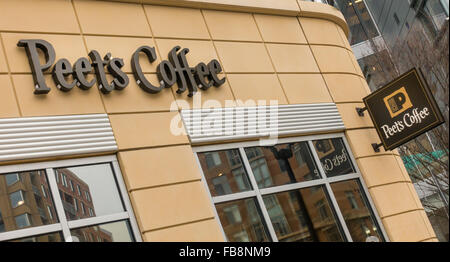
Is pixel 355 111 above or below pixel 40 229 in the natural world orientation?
above

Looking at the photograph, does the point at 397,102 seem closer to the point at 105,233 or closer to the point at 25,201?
the point at 105,233

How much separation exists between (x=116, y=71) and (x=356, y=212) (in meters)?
5.12

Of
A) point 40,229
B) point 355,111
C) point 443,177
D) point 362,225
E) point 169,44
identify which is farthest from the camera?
point 443,177

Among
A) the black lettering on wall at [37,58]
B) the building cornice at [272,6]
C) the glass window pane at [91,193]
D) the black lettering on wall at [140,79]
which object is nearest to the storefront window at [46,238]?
the glass window pane at [91,193]

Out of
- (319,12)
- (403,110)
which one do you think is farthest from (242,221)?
(319,12)

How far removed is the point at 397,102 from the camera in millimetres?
10289

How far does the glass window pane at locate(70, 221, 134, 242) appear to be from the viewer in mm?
6840

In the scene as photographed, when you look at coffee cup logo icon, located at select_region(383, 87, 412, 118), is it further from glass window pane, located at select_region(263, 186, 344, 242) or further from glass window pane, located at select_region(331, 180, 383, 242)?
glass window pane, located at select_region(263, 186, 344, 242)

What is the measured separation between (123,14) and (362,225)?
573 cm

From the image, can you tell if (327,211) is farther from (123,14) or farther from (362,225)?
(123,14)

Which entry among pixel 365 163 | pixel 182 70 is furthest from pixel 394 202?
pixel 182 70

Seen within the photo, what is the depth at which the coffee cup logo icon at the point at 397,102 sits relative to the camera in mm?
10148
